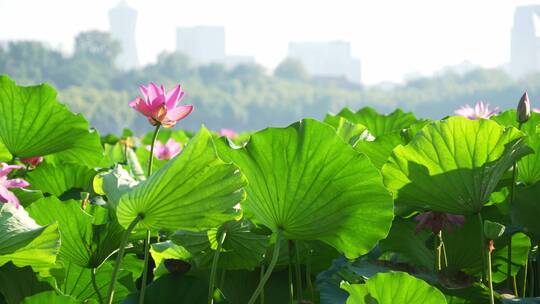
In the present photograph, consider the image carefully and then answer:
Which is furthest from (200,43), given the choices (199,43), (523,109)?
(523,109)

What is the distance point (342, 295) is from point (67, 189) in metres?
0.58

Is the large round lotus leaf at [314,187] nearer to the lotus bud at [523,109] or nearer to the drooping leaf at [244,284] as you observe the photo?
the drooping leaf at [244,284]

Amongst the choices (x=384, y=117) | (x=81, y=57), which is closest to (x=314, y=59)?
(x=81, y=57)

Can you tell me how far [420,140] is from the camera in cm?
70

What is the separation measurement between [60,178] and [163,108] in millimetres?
370

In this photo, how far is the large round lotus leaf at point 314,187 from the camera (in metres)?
0.61

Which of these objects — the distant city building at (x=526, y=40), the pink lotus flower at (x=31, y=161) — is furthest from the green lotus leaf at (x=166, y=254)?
the distant city building at (x=526, y=40)

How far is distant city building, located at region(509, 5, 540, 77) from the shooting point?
293ft

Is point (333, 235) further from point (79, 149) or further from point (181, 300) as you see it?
point (79, 149)

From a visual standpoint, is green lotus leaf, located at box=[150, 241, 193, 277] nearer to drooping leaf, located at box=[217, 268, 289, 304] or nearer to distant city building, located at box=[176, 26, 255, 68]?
drooping leaf, located at box=[217, 268, 289, 304]

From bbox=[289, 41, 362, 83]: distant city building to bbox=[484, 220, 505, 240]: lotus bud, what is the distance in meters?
97.7

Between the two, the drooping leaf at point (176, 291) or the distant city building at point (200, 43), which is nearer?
the drooping leaf at point (176, 291)

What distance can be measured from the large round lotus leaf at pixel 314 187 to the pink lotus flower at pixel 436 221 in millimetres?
86

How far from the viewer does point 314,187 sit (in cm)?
61
